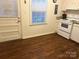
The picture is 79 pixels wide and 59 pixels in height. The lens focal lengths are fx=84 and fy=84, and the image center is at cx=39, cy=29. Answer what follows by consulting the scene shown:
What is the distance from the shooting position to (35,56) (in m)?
2.45

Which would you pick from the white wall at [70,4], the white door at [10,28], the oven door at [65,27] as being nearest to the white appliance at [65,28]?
the oven door at [65,27]

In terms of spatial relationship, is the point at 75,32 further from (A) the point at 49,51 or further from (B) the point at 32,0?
(B) the point at 32,0

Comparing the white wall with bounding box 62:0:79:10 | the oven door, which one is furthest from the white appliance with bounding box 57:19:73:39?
the white wall with bounding box 62:0:79:10

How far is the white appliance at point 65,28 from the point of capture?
3.70 meters

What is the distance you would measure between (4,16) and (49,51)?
2034mm

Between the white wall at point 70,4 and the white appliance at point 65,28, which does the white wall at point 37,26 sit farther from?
the white wall at point 70,4

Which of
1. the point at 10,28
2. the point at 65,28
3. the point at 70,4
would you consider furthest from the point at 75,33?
the point at 10,28

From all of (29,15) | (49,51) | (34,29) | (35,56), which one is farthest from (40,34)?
(35,56)

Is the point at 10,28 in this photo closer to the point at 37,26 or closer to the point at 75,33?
the point at 37,26

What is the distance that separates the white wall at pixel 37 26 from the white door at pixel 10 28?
21 centimetres

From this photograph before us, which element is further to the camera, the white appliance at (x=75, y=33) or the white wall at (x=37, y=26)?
the white wall at (x=37, y=26)

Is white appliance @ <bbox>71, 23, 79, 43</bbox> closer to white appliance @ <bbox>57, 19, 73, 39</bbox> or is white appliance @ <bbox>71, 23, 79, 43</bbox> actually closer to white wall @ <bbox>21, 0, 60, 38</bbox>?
white appliance @ <bbox>57, 19, 73, 39</bbox>

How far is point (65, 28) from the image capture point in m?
3.94

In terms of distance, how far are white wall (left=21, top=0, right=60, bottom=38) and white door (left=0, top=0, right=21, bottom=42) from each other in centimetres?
21
